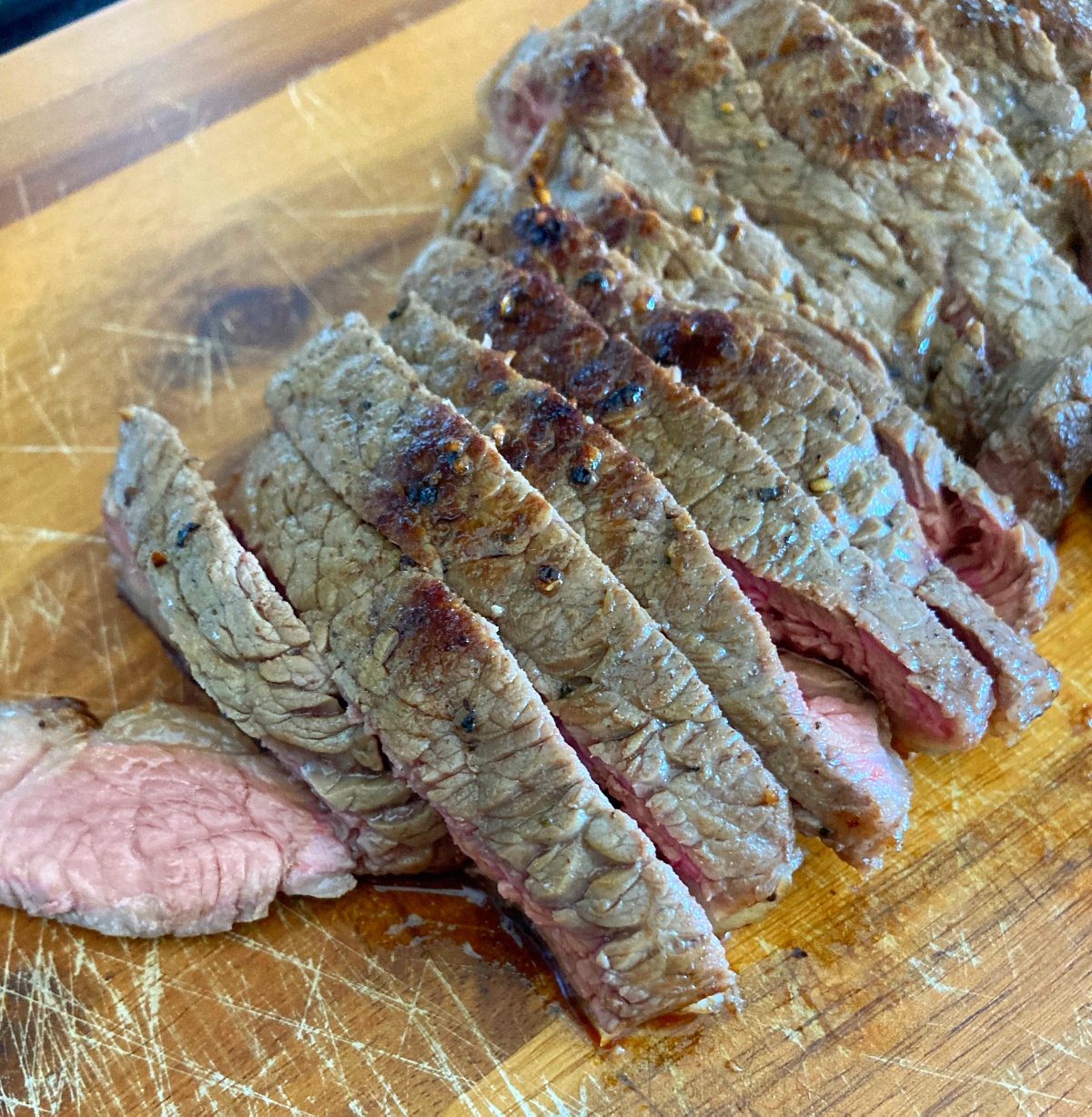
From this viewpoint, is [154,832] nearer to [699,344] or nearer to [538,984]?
[538,984]

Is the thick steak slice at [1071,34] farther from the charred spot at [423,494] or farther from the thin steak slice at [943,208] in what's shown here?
the charred spot at [423,494]

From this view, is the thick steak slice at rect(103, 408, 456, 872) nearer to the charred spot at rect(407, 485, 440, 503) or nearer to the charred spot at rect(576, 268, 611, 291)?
the charred spot at rect(407, 485, 440, 503)

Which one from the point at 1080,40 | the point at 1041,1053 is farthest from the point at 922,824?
the point at 1080,40

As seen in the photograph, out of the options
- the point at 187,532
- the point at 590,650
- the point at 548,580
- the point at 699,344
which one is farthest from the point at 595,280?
the point at 187,532

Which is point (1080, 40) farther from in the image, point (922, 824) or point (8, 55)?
point (8, 55)

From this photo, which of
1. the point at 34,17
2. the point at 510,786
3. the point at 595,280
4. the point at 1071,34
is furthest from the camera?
the point at 34,17

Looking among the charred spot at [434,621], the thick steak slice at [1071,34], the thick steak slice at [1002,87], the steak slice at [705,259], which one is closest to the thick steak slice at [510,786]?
the charred spot at [434,621]
